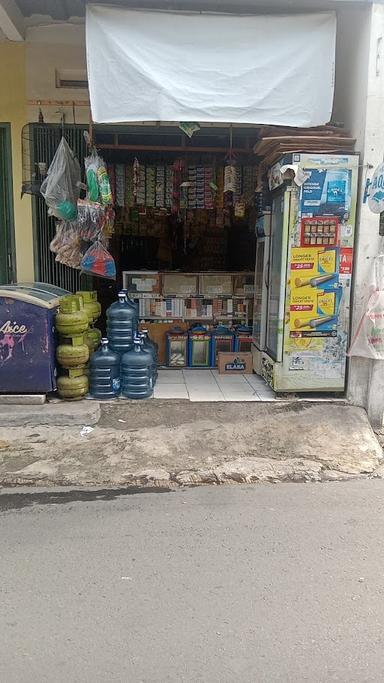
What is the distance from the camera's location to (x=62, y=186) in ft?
21.6

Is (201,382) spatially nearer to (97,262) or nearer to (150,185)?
(97,262)

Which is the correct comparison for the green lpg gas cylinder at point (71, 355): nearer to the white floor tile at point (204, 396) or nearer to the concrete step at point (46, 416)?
the concrete step at point (46, 416)

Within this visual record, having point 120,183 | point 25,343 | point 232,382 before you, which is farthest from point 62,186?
point 232,382

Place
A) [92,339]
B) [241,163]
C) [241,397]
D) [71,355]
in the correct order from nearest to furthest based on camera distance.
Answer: [71,355]
[241,397]
[92,339]
[241,163]

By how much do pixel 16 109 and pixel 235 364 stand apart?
437 cm

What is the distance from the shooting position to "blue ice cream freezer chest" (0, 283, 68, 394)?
571cm

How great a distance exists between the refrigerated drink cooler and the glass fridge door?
0.01m

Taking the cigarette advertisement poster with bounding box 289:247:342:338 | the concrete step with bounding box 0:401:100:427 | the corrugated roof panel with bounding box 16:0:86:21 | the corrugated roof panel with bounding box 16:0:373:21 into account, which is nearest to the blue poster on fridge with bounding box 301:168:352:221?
the cigarette advertisement poster with bounding box 289:247:342:338

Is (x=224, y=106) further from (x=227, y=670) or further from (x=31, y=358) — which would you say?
(x=227, y=670)

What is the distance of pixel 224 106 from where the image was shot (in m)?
5.62

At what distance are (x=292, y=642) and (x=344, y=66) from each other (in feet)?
19.9

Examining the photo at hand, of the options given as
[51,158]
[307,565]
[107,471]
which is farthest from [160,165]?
[307,565]

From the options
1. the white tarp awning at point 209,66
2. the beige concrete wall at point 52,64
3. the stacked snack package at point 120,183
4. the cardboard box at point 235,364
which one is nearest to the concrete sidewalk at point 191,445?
the cardboard box at point 235,364

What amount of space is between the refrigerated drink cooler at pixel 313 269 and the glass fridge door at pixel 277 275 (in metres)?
0.01
